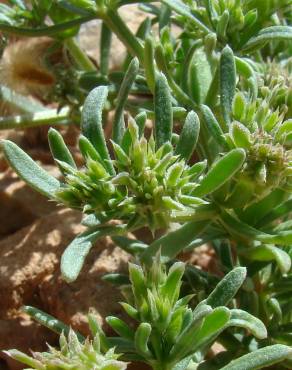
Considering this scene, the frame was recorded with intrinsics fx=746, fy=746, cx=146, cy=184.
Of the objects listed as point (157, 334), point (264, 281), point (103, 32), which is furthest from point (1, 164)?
point (157, 334)

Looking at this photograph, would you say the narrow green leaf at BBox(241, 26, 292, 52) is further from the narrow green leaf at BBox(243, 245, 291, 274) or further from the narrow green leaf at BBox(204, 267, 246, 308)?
the narrow green leaf at BBox(204, 267, 246, 308)

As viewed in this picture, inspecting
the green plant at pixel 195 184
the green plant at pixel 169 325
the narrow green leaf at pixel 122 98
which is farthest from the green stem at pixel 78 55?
the green plant at pixel 169 325

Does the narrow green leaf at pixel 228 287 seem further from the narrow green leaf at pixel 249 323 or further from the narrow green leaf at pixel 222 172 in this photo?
the narrow green leaf at pixel 222 172

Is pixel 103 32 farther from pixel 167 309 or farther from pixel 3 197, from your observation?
pixel 167 309

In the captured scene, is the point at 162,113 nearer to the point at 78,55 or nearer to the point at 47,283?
the point at 47,283

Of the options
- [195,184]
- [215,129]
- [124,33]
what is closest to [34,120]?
[124,33]

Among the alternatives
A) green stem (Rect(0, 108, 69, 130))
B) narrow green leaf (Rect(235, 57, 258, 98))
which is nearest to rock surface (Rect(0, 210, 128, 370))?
green stem (Rect(0, 108, 69, 130))
